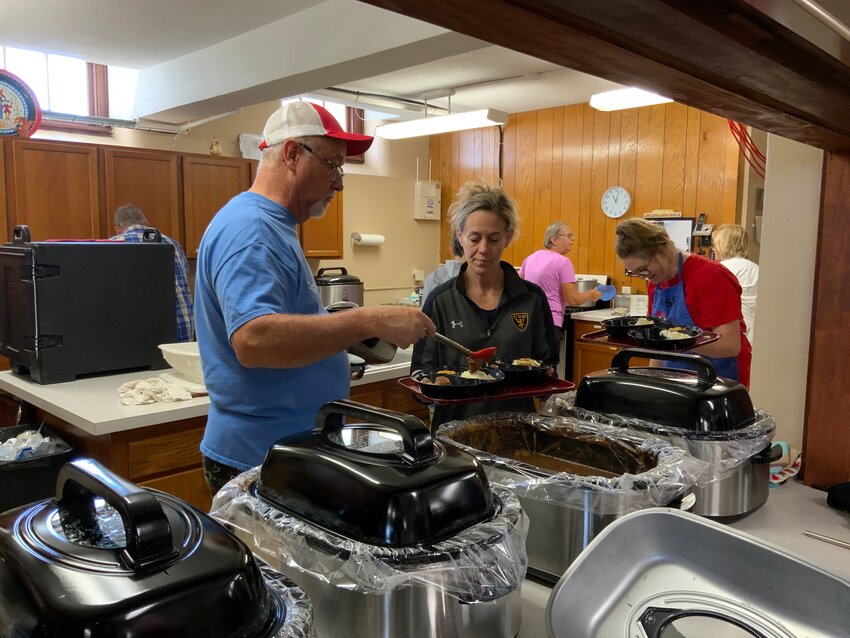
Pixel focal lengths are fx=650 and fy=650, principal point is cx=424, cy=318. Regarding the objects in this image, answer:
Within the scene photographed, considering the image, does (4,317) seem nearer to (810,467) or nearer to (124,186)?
(124,186)

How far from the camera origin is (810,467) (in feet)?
5.01

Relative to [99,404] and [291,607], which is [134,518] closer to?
[291,607]

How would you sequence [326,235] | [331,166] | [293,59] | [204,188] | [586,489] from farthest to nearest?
[326,235]
[204,188]
[293,59]
[331,166]
[586,489]

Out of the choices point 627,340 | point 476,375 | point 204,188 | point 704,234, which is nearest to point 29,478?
point 476,375

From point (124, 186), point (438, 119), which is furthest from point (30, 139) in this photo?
point (438, 119)

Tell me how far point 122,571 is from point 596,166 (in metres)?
5.88

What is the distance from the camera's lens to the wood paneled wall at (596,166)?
5.19 m

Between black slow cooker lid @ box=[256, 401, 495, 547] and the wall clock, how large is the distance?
532cm

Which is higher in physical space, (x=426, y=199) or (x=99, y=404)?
(x=426, y=199)

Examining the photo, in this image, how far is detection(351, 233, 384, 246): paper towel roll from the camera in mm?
6418

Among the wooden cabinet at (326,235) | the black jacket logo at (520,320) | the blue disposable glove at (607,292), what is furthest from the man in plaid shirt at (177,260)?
the blue disposable glove at (607,292)

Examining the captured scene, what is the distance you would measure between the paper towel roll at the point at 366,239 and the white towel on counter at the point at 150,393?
167 inches

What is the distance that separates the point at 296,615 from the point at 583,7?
25.8 inches

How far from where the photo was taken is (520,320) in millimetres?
1895
